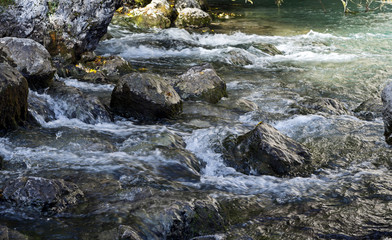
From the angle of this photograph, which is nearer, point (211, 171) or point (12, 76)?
point (211, 171)

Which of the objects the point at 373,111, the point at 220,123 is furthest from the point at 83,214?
the point at 373,111

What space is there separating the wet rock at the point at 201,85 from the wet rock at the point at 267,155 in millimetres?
2334

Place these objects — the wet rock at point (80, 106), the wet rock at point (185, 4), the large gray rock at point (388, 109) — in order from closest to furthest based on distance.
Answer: the large gray rock at point (388, 109)
the wet rock at point (80, 106)
the wet rock at point (185, 4)

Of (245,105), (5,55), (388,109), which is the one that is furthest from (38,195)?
(388,109)

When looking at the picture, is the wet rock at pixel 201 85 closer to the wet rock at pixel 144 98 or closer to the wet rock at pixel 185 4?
the wet rock at pixel 144 98

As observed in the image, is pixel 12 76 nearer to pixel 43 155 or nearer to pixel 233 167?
pixel 43 155

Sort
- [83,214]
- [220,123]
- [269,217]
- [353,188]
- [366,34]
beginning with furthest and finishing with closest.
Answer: [366,34] < [220,123] < [353,188] < [269,217] < [83,214]

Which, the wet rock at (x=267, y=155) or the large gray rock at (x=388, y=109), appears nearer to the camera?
the wet rock at (x=267, y=155)

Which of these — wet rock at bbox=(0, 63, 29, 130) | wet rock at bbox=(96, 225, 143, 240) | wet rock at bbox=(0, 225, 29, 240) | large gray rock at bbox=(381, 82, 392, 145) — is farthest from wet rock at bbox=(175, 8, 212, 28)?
wet rock at bbox=(0, 225, 29, 240)

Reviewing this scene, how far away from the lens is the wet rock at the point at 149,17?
631 inches

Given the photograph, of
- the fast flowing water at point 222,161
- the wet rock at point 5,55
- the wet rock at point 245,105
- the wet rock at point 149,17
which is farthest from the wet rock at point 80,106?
the wet rock at point 149,17

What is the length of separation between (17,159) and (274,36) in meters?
12.1

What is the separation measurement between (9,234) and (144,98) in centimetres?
373

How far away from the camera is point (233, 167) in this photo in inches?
208
